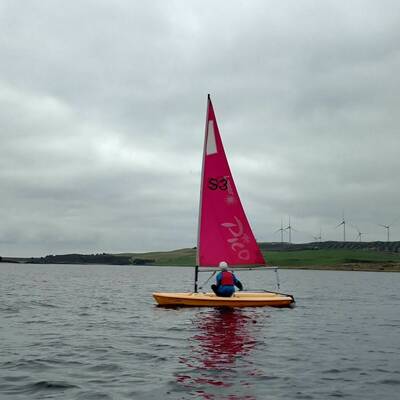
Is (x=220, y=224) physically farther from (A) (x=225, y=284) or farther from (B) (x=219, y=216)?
(A) (x=225, y=284)

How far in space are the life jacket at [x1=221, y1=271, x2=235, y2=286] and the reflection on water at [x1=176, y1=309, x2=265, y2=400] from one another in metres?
3.28

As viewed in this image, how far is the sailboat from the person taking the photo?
33938 mm

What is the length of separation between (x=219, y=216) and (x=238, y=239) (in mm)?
1843

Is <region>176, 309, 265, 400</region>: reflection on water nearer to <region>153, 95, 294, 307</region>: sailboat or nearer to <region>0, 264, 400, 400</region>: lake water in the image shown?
<region>0, 264, 400, 400</region>: lake water

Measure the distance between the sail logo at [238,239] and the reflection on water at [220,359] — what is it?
6.18m

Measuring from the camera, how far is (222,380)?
15.3 m

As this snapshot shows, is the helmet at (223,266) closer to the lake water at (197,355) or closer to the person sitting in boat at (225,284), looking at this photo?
the person sitting in boat at (225,284)

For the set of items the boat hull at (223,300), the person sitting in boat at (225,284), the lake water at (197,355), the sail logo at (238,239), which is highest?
the sail logo at (238,239)

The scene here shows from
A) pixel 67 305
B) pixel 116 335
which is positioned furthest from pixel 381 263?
pixel 116 335

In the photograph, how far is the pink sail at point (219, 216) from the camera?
34219 millimetres

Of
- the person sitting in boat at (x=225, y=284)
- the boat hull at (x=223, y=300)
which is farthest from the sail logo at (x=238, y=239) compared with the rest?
the boat hull at (x=223, y=300)

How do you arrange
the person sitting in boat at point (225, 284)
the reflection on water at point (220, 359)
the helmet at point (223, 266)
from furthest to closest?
→ 1. the helmet at point (223, 266)
2. the person sitting in boat at point (225, 284)
3. the reflection on water at point (220, 359)

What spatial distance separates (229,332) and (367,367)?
25.5ft

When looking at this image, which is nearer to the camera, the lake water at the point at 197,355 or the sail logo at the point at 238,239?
the lake water at the point at 197,355
